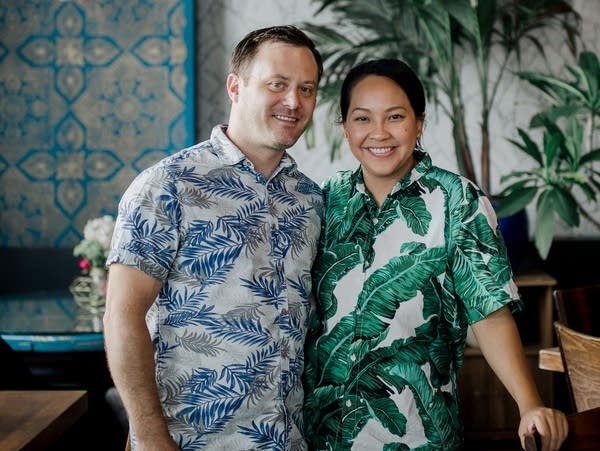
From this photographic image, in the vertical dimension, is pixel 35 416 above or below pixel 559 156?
below

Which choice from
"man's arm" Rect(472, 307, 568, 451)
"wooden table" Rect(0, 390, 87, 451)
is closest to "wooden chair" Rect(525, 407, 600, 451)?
"man's arm" Rect(472, 307, 568, 451)

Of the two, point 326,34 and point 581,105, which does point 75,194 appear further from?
point 581,105

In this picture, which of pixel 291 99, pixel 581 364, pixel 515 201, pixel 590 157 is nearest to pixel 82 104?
pixel 515 201

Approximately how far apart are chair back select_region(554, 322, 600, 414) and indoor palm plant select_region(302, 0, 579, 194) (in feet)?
5.00

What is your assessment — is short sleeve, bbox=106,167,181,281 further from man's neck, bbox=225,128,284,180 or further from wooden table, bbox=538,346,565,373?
wooden table, bbox=538,346,565,373

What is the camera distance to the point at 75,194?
3787 mm

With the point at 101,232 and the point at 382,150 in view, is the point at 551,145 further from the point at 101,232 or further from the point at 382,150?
the point at 101,232

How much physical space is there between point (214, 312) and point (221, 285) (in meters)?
0.05

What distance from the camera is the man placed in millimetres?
1504

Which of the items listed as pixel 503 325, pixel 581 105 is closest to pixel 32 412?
pixel 503 325

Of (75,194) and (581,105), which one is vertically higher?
(581,105)

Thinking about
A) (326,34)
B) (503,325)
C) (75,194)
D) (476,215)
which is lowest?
(75,194)

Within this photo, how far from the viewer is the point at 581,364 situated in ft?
5.84

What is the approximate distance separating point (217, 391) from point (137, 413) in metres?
0.16
